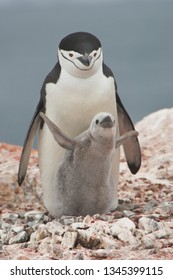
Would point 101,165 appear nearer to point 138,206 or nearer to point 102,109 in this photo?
point 102,109

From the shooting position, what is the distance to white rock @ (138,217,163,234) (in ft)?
15.0

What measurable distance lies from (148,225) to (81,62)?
1.07 metres

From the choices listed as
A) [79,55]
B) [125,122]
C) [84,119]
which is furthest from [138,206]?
[79,55]

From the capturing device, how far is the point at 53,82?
489 cm

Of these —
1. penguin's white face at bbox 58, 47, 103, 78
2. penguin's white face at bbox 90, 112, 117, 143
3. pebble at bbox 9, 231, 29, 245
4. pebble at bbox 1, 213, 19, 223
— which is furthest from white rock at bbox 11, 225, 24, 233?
penguin's white face at bbox 58, 47, 103, 78

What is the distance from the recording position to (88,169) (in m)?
4.84

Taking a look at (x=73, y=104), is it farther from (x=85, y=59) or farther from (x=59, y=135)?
(x=85, y=59)

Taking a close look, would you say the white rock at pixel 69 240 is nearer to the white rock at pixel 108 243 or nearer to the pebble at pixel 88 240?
the pebble at pixel 88 240

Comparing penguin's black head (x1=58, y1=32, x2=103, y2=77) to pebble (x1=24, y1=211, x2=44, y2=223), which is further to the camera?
pebble (x1=24, y1=211, x2=44, y2=223)

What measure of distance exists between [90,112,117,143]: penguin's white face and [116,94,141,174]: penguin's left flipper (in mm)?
685

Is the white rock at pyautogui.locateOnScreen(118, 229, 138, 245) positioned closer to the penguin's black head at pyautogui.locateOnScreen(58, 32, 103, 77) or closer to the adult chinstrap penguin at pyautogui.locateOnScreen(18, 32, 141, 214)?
the adult chinstrap penguin at pyautogui.locateOnScreen(18, 32, 141, 214)

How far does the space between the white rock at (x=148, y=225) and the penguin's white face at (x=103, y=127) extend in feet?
1.73
